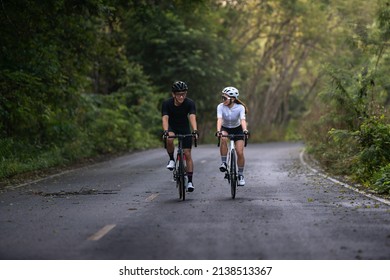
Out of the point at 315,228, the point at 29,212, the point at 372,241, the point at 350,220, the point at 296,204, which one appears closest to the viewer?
the point at 372,241

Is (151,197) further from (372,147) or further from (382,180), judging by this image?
(372,147)

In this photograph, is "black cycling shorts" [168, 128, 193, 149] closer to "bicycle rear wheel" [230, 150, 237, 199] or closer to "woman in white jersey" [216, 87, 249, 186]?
"woman in white jersey" [216, 87, 249, 186]

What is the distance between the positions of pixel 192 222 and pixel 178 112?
3.48 meters

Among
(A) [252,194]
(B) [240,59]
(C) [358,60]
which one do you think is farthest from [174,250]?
(B) [240,59]

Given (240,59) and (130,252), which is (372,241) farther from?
(240,59)

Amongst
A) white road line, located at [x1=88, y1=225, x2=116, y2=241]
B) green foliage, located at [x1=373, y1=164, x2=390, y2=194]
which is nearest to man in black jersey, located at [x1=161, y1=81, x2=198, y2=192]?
white road line, located at [x1=88, y1=225, x2=116, y2=241]

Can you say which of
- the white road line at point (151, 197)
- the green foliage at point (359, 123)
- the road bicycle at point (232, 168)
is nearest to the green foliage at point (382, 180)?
the green foliage at point (359, 123)

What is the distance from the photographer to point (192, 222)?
34.6 ft

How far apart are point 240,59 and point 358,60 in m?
16.1

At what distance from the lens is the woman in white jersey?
543 inches

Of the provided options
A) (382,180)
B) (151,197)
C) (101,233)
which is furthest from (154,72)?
(101,233)

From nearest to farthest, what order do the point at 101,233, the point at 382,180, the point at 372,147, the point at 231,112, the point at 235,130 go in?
the point at 101,233 < the point at 231,112 < the point at 235,130 < the point at 382,180 < the point at 372,147

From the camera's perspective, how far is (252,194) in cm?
1487

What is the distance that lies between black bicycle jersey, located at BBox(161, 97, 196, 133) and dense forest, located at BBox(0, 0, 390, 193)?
442cm
